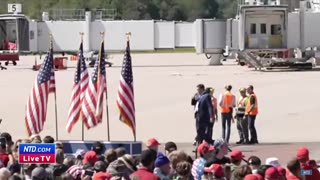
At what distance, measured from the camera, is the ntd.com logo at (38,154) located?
10.6 meters

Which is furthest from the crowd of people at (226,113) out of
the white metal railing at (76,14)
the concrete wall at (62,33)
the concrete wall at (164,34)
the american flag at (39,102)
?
the white metal railing at (76,14)

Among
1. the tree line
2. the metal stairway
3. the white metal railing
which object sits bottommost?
the metal stairway

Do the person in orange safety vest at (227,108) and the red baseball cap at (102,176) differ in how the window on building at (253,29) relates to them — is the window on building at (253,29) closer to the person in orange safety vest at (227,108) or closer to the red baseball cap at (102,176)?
the person in orange safety vest at (227,108)

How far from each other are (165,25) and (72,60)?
12403mm

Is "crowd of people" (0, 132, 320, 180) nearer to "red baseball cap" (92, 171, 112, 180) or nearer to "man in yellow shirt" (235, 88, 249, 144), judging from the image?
"red baseball cap" (92, 171, 112, 180)

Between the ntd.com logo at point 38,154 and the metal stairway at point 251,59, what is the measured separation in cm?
4862

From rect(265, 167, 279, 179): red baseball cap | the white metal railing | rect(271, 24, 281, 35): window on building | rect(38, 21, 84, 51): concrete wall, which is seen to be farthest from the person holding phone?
the white metal railing

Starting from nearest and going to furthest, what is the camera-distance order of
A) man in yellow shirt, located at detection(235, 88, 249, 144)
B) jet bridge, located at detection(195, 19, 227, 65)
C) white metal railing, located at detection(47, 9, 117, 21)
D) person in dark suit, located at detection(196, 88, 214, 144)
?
person in dark suit, located at detection(196, 88, 214, 144), man in yellow shirt, located at detection(235, 88, 249, 144), jet bridge, located at detection(195, 19, 227, 65), white metal railing, located at detection(47, 9, 117, 21)

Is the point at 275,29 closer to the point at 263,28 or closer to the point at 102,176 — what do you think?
the point at 263,28

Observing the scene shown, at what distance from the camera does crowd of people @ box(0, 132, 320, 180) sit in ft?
34.1

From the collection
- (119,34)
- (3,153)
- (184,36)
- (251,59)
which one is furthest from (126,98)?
(184,36)

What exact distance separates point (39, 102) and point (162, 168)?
29.1 ft

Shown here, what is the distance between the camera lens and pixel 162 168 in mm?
10914

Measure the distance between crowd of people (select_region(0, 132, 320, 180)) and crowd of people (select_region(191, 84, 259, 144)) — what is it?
8.09 meters
